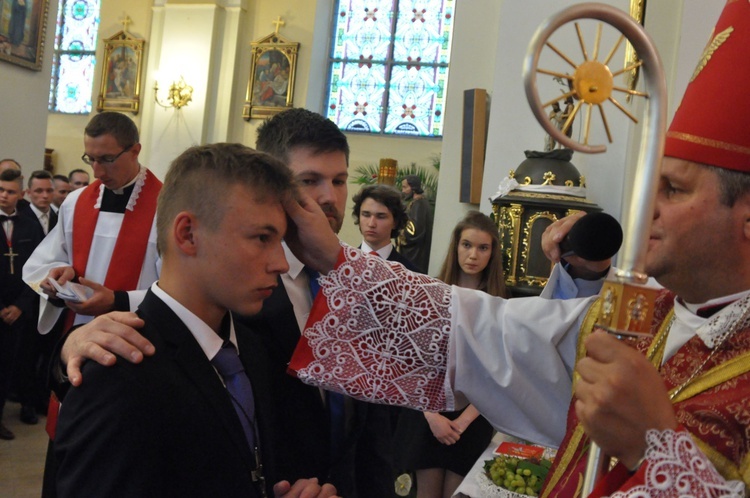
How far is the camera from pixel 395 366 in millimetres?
1953

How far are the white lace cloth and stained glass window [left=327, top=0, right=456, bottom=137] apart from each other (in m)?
13.9

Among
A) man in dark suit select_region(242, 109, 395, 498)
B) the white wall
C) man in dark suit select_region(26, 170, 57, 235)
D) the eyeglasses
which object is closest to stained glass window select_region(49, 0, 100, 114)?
man in dark suit select_region(26, 170, 57, 235)

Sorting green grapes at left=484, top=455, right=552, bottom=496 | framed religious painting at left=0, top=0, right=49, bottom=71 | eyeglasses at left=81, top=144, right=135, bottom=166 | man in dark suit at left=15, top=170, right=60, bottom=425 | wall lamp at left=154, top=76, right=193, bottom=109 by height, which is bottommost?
man in dark suit at left=15, top=170, right=60, bottom=425

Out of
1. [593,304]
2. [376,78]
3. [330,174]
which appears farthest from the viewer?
[376,78]

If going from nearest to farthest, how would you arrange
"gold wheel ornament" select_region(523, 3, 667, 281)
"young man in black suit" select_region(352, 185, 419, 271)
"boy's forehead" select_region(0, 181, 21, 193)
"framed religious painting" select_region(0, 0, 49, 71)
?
"gold wheel ornament" select_region(523, 3, 667, 281), "young man in black suit" select_region(352, 185, 419, 271), "boy's forehead" select_region(0, 181, 21, 193), "framed religious painting" select_region(0, 0, 49, 71)

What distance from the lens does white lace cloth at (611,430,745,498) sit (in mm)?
1239

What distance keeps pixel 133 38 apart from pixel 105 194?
1290 centimetres

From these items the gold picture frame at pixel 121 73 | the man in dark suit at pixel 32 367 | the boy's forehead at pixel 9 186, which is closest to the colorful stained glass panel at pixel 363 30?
the gold picture frame at pixel 121 73

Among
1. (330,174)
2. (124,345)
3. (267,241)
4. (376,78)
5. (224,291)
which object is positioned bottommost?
(124,345)

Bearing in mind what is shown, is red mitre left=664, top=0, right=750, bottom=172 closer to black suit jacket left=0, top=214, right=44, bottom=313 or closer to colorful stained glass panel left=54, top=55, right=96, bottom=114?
black suit jacket left=0, top=214, right=44, bottom=313

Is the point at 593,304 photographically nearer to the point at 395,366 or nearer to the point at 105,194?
the point at 395,366

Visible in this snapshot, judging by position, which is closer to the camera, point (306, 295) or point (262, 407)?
point (262, 407)

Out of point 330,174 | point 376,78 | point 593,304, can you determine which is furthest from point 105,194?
point 376,78

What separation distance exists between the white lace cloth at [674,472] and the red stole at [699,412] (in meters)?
0.02
